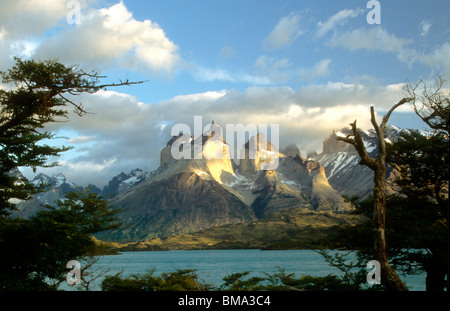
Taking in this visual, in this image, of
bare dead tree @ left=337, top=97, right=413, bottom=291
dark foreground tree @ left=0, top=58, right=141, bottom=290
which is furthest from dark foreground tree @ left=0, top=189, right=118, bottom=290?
bare dead tree @ left=337, top=97, right=413, bottom=291

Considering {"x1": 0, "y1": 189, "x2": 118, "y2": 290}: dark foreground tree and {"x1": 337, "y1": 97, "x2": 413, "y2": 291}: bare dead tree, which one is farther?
{"x1": 0, "y1": 189, "x2": 118, "y2": 290}: dark foreground tree

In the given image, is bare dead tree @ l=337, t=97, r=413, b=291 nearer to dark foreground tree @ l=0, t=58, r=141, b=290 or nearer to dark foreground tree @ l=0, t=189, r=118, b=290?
dark foreground tree @ l=0, t=58, r=141, b=290

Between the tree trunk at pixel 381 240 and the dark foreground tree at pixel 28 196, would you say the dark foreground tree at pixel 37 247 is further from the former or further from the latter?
the tree trunk at pixel 381 240

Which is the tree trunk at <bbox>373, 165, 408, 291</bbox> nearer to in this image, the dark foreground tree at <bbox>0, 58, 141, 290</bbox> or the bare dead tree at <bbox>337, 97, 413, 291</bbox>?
the bare dead tree at <bbox>337, 97, 413, 291</bbox>

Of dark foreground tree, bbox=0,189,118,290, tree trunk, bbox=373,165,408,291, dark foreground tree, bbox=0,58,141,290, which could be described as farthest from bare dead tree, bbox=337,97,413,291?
dark foreground tree, bbox=0,189,118,290

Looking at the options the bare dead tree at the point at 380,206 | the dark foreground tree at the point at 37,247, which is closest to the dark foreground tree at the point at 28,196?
the dark foreground tree at the point at 37,247

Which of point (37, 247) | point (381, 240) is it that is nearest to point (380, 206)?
point (381, 240)

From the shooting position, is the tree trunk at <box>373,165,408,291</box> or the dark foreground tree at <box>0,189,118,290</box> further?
the dark foreground tree at <box>0,189,118,290</box>

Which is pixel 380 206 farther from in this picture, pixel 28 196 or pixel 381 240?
pixel 28 196

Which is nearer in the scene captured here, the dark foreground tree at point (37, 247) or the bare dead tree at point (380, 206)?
the bare dead tree at point (380, 206)

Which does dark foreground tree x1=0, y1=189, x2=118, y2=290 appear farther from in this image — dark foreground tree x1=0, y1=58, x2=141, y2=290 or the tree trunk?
the tree trunk

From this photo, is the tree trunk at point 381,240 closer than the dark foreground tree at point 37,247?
Yes

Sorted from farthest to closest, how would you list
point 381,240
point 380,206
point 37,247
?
point 37,247
point 380,206
point 381,240
